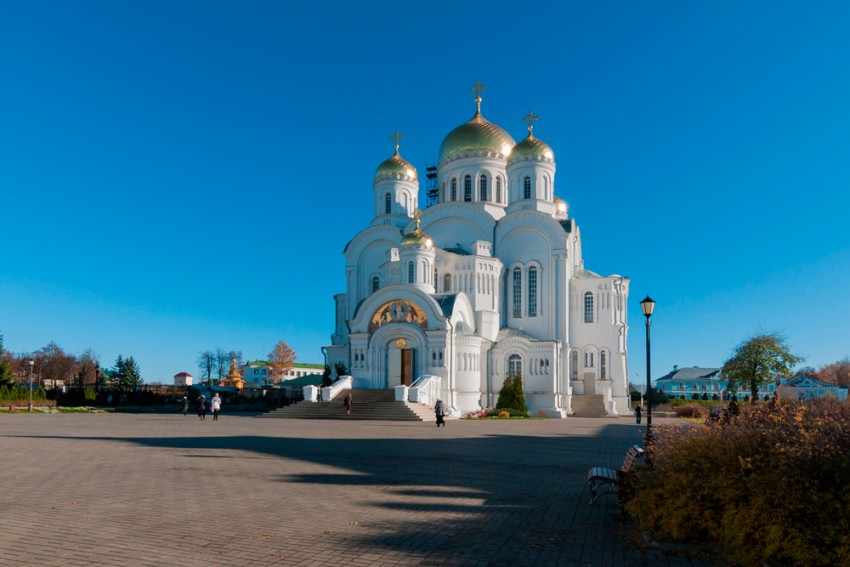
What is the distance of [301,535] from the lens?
307 inches

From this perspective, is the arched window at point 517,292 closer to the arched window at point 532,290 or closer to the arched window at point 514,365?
the arched window at point 532,290

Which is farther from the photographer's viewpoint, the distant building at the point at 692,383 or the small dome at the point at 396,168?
the distant building at the point at 692,383

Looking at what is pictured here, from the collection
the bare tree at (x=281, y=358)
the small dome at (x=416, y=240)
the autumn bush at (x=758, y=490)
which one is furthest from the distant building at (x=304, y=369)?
the autumn bush at (x=758, y=490)

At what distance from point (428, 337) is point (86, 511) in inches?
1102

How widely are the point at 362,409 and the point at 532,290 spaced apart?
13.8m

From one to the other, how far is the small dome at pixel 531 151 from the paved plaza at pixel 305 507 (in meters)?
28.5

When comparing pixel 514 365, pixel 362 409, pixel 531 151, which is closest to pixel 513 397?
pixel 514 365

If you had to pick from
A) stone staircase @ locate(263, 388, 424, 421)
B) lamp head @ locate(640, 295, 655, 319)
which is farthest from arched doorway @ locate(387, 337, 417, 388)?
lamp head @ locate(640, 295, 655, 319)

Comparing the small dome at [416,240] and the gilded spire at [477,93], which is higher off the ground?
the gilded spire at [477,93]

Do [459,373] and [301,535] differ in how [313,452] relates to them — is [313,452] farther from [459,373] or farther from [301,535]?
[459,373]

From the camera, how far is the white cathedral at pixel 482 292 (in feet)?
122

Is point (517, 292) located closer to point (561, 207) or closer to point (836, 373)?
point (561, 207)

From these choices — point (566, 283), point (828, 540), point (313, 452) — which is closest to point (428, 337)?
point (566, 283)

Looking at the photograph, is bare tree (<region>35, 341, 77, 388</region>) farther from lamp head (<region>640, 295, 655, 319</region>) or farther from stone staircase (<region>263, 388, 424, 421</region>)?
lamp head (<region>640, 295, 655, 319</region>)
